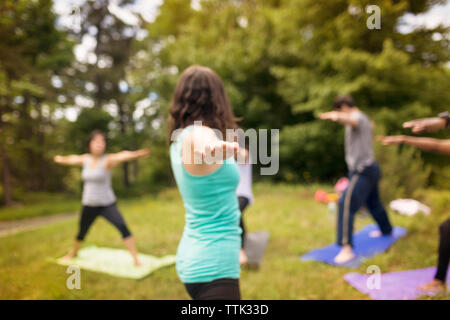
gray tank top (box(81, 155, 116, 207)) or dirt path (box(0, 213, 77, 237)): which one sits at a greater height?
gray tank top (box(81, 155, 116, 207))

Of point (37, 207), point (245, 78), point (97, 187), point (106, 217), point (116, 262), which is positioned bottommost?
point (37, 207)

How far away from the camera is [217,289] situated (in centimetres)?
172

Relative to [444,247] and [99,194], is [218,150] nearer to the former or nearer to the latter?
[444,247]

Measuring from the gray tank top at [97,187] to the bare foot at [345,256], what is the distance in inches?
125

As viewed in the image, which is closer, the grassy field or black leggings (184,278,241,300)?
black leggings (184,278,241,300)

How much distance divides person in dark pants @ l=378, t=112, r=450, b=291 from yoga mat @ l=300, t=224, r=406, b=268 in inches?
44.7

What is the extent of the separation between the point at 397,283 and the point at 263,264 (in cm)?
166

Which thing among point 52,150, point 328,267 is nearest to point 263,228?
point 328,267

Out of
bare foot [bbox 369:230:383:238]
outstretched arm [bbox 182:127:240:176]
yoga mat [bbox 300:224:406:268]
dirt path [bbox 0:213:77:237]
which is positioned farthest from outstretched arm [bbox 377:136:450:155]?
dirt path [bbox 0:213:77:237]

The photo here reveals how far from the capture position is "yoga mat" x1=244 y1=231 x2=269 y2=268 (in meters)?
4.37

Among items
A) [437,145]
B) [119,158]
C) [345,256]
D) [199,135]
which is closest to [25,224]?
[119,158]

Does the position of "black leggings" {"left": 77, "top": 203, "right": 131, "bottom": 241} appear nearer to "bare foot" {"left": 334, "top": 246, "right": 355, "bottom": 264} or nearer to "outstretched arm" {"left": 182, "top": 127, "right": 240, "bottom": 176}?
"bare foot" {"left": 334, "top": 246, "right": 355, "bottom": 264}

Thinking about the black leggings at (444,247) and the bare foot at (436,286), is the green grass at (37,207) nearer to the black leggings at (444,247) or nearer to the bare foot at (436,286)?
the bare foot at (436,286)
